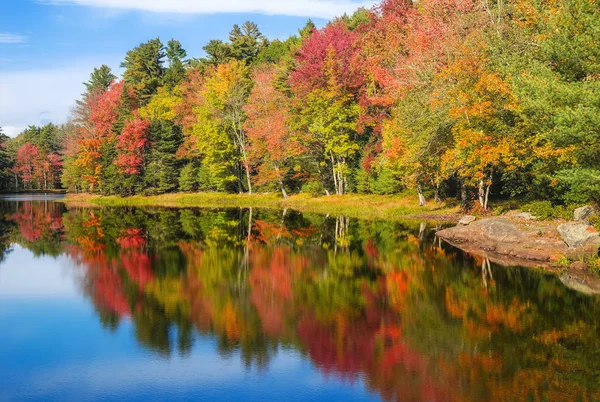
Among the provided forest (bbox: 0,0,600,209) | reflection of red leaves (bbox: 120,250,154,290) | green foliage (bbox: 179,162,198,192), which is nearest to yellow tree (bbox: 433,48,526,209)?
forest (bbox: 0,0,600,209)

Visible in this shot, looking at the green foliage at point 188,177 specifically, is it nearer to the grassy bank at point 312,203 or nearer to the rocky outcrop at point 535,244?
the grassy bank at point 312,203

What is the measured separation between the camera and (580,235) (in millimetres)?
21375

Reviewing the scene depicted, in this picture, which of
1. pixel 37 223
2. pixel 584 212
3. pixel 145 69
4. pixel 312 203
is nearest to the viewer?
pixel 584 212

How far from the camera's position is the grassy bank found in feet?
128

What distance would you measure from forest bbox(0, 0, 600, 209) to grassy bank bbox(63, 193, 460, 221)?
4.58 ft

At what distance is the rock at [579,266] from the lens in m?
20.4

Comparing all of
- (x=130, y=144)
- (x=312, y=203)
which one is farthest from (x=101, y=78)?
(x=312, y=203)

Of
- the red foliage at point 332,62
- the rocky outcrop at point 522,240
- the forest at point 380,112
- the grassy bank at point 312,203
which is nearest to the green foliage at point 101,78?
the forest at point 380,112

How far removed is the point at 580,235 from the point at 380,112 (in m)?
24.8

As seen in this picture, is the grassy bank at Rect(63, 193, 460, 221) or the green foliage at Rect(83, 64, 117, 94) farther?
the green foliage at Rect(83, 64, 117, 94)

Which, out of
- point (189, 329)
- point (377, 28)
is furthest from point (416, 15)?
point (189, 329)

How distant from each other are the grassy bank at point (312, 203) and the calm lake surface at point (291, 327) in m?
12.1

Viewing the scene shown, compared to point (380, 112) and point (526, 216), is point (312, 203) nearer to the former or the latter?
point (380, 112)

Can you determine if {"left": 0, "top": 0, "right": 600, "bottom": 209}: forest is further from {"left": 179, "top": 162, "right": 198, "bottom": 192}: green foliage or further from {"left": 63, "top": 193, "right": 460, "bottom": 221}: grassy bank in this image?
{"left": 63, "top": 193, "right": 460, "bottom": 221}: grassy bank
